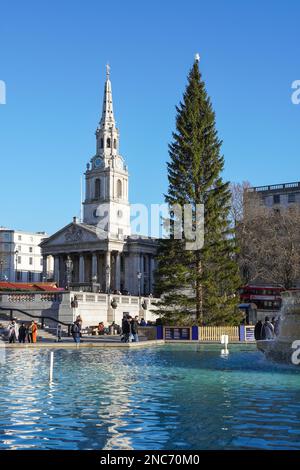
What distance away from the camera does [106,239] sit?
10862 centimetres

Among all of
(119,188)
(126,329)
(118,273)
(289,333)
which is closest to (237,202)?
(126,329)

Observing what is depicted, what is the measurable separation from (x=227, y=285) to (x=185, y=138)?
11273mm

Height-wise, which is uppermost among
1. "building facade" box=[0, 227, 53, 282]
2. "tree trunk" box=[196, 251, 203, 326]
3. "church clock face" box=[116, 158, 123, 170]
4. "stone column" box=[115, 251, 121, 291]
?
"church clock face" box=[116, 158, 123, 170]

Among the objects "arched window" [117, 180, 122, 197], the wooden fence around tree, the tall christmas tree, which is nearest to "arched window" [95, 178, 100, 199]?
"arched window" [117, 180, 122, 197]

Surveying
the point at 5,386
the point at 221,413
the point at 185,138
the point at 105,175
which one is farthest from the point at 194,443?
the point at 105,175

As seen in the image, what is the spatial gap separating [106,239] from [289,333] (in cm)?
8798

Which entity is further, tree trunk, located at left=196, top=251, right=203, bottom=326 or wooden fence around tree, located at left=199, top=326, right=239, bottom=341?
tree trunk, located at left=196, top=251, right=203, bottom=326

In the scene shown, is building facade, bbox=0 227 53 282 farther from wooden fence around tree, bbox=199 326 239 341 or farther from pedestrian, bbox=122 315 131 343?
pedestrian, bbox=122 315 131 343

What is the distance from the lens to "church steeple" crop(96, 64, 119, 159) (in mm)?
121375

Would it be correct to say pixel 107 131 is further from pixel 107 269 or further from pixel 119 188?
pixel 107 269

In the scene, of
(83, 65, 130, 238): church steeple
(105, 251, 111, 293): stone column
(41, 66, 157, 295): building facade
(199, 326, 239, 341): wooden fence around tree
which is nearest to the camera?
(199, 326, 239, 341): wooden fence around tree

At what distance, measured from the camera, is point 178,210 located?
45781mm

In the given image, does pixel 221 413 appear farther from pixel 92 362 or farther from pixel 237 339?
pixel 237 339

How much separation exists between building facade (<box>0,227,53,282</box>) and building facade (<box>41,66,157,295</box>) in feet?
86.1
